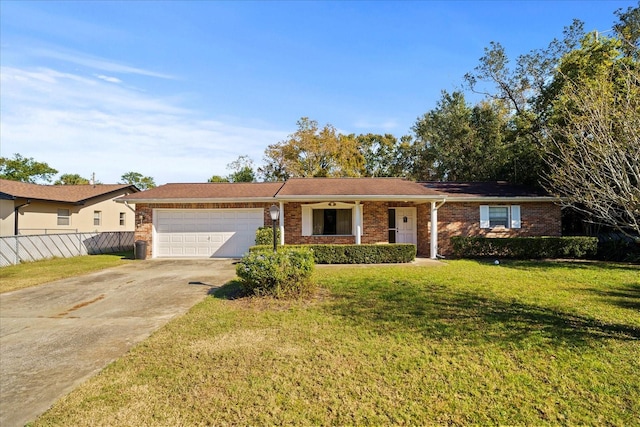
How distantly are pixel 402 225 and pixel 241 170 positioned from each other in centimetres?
2600

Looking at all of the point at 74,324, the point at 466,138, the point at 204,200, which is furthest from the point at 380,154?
the point at 74,324

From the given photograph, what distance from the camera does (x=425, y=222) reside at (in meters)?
15.3

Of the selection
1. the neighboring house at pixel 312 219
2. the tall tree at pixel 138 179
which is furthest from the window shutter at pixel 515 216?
the tall tree at pixel 138 179

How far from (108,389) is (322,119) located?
3006 cm

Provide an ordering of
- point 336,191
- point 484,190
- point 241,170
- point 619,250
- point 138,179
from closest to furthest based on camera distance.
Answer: point 619,250 → point 336,191 → point 484,190 → point 241,170 → point 138,179

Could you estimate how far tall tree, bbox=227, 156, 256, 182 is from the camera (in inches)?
1447

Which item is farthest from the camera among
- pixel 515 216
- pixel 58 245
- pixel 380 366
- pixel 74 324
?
pixel 58 245

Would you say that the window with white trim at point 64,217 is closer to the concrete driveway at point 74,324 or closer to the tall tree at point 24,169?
the concrete driveway at point 74,324

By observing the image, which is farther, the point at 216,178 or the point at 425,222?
the point at 216,178

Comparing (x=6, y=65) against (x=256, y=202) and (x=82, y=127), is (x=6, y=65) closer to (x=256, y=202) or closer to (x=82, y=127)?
(x=82, y=127)

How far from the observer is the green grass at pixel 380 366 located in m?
3.08

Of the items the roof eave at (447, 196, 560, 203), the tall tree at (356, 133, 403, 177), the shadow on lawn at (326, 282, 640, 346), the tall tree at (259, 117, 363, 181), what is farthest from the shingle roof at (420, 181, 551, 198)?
the tall tree at (356, 133, 403, 177)

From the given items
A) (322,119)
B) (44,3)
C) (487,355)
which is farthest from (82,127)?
(322,119)

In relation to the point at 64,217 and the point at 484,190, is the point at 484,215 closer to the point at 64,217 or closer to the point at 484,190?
the point at 484,190
